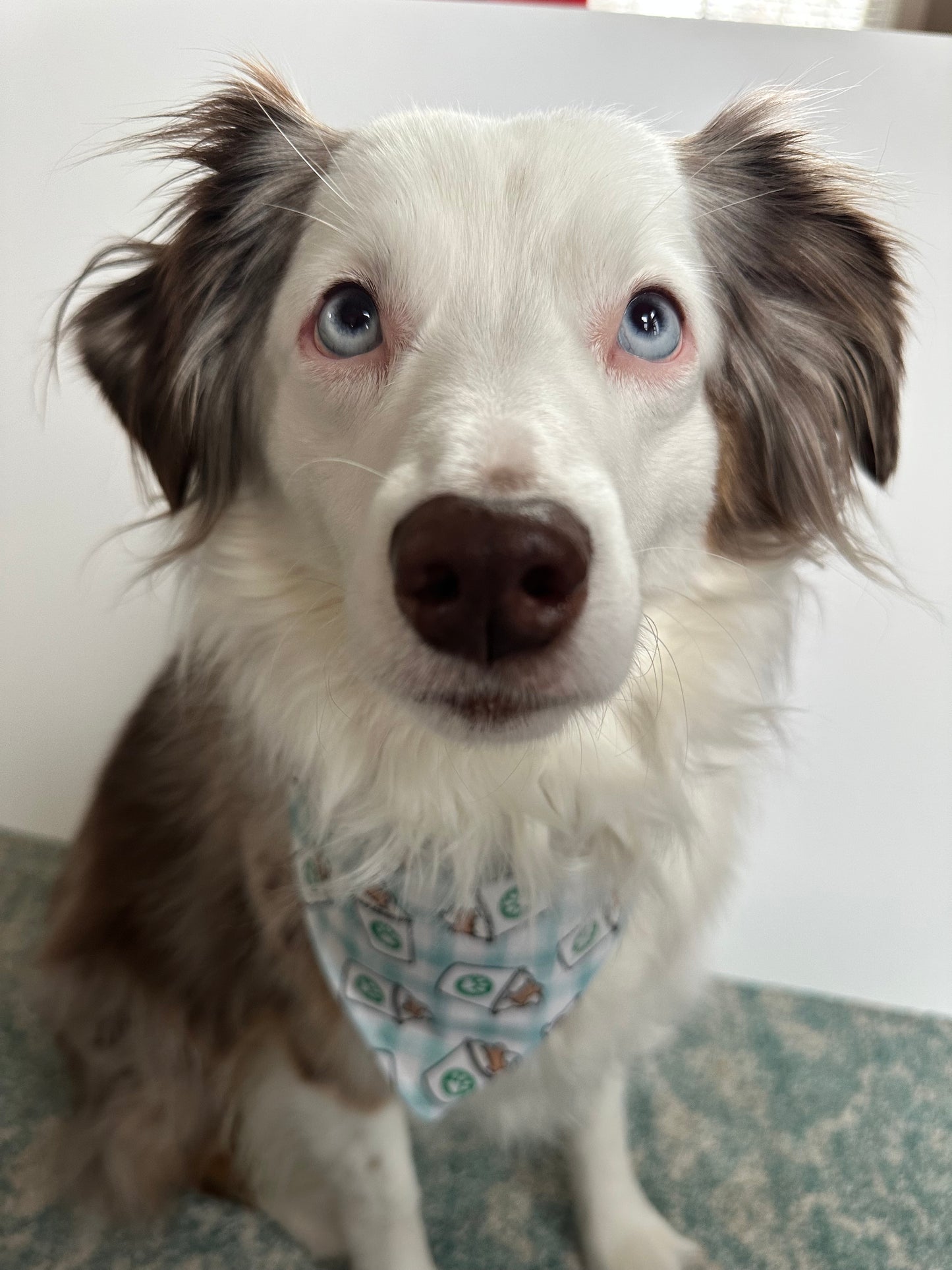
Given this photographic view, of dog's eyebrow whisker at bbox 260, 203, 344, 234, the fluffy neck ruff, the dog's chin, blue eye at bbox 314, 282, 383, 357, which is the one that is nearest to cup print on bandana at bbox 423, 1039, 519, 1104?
the fluffy neck ruff

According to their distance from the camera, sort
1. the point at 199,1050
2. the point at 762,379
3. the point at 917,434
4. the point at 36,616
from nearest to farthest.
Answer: the point at 762,379
the point at 199,1050
the point at 917,434
the point at 36,616

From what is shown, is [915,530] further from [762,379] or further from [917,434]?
[762,379]

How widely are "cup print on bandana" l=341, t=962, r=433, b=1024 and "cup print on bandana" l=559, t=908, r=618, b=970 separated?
21 cm

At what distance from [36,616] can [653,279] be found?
1.51 meters

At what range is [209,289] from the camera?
1.19 meters

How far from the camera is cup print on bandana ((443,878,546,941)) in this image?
1.22m

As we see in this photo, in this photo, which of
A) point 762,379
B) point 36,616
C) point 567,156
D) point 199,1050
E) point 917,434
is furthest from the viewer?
point 36,616

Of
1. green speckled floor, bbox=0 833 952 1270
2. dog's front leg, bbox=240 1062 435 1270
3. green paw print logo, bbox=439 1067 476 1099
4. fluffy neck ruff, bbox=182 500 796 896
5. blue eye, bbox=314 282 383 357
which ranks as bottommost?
green speckled floor, bbox=0 833 952 1270

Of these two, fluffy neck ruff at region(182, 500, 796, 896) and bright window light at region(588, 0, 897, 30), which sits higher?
bright window light at region(588, 0, 897, 30)

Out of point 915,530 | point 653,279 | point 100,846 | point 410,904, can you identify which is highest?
point 653,279

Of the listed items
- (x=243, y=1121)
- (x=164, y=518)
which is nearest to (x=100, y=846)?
(x=243, y=1121)

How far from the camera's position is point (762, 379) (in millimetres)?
1188

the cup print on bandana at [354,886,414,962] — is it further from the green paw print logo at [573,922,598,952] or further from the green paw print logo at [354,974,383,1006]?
the green paw print logo at [573,922,598,952]

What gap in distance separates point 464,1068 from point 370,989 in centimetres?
17
